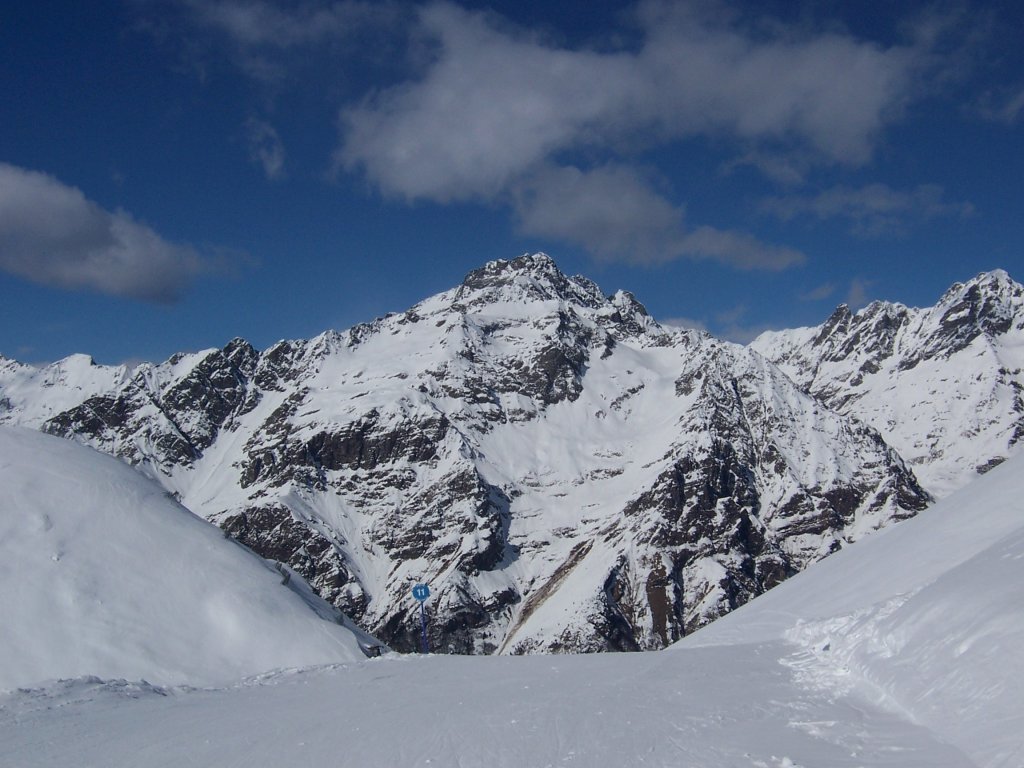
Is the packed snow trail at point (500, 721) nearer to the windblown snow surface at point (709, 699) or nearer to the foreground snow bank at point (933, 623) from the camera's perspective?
the windblown snow surface at point (709, 699)

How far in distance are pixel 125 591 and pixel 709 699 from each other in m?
26.1

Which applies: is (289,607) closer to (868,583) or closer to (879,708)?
(868,583)

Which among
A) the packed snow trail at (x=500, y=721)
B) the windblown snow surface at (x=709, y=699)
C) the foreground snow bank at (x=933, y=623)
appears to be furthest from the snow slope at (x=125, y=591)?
the foreground snow bank at (x=933, y=623)

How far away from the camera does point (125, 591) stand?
3228cm

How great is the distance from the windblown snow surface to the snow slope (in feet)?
18.8

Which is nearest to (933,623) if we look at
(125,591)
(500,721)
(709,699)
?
(709,699)

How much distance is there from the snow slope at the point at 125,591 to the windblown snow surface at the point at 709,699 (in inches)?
225

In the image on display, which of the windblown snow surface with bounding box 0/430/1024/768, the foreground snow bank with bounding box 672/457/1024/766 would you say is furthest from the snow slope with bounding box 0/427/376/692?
the foreground snow bank with bounding box 672/457/1024/766

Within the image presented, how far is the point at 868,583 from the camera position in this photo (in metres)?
19.2

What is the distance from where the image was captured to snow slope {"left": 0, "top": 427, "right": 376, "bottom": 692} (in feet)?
93.1

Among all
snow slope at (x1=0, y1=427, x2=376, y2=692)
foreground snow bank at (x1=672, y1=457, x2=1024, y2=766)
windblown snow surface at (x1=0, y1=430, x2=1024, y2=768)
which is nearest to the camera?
foreground snow bank at (x1=672, y1=457, x2=1024, y2=766)

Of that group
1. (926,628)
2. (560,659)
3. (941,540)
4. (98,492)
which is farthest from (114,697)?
(941,540)

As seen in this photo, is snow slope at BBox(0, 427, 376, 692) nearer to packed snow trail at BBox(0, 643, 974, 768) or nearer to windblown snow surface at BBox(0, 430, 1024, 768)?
windblown snow surface at BBox(0, 430, 1024, 768)

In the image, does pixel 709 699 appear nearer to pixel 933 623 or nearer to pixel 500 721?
pixel 500 721
